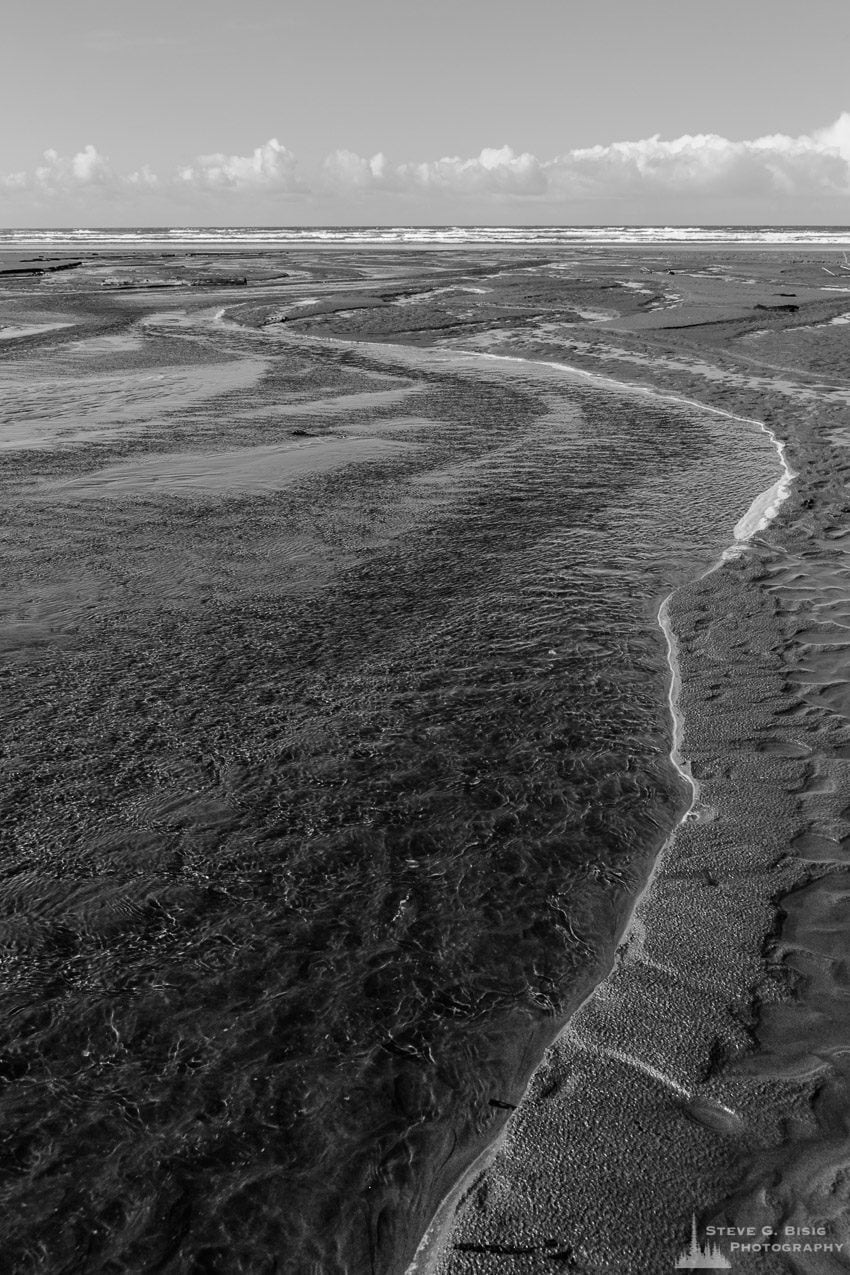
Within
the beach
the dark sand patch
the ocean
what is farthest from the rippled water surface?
the ocean

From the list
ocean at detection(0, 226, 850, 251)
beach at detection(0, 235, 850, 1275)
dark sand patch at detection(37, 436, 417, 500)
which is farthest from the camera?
ocean at detection(0, 226, 850, 251)

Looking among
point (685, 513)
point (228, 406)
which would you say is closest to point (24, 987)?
point (685, 513)

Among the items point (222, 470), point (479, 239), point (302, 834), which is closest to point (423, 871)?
point (302, 834)

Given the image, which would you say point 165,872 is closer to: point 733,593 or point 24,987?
point 24,987

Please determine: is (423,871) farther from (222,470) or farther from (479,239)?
(479,239)

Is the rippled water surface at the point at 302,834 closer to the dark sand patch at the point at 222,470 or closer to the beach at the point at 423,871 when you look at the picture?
the beach at the point at 423,871

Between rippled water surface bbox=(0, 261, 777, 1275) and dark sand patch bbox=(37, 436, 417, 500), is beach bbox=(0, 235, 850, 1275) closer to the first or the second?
rippled water surface bbox=(0, 261, 777, 1275)
